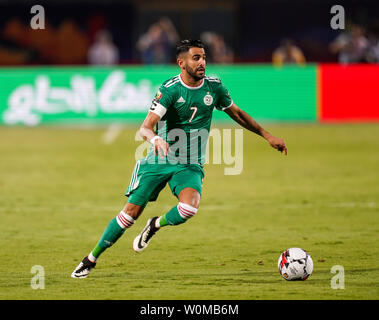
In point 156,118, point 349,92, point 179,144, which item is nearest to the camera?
point 156,118

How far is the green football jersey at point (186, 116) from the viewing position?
7984mm

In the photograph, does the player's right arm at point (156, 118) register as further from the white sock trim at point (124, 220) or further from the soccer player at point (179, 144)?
the white sock trim at point (124, 220)

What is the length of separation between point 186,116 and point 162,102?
1.12ft

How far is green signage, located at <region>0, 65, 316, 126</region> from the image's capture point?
21.5 metres

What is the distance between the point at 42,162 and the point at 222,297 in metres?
9.94

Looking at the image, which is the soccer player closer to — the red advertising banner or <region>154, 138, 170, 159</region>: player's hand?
<region>154, 138, 170, 159</region>: player's hand

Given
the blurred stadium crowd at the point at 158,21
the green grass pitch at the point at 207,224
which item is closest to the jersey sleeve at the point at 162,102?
the green grass pitch at the point at 207,224

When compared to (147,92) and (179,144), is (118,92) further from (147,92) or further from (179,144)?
(179,144)

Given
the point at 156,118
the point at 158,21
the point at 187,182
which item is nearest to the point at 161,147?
the point at 156,118

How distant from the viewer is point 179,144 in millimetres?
8180

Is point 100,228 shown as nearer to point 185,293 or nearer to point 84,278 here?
point 84,278

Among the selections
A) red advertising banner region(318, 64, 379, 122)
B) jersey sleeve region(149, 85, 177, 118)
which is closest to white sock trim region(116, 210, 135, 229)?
jersey sleeve region(149, 85, 177, 118)

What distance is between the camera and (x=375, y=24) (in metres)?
30.6

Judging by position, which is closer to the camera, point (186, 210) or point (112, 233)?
point (112, 233)
